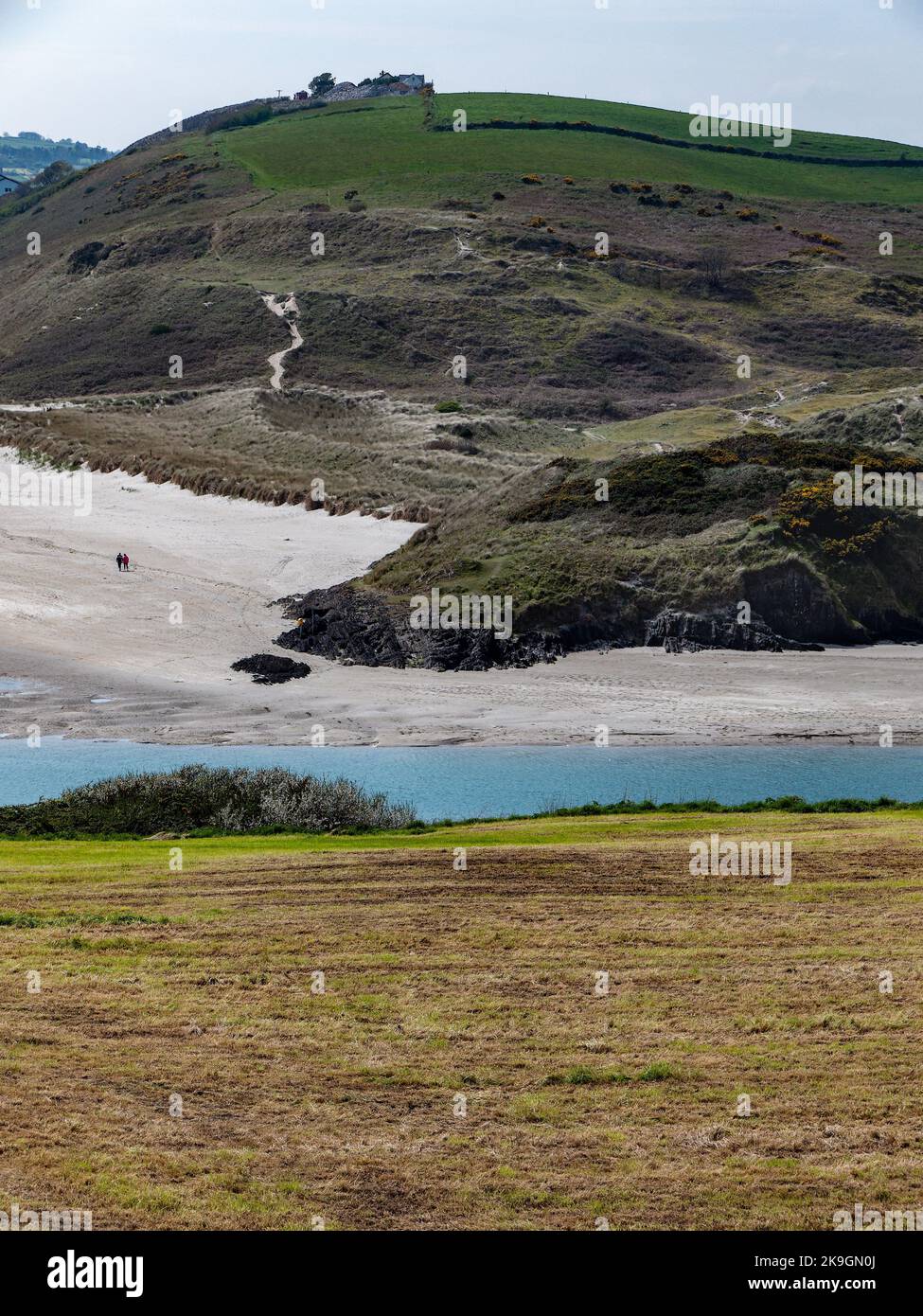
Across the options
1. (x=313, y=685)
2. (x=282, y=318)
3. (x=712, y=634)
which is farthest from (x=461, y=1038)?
(x=282, y=318)

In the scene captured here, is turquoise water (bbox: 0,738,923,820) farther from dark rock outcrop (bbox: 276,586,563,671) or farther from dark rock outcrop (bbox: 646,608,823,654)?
dark rock outcrop (bbox: 646,608,823,654)

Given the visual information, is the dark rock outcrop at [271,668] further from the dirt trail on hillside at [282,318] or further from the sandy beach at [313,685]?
the dirt trail on hillside at [282,318]

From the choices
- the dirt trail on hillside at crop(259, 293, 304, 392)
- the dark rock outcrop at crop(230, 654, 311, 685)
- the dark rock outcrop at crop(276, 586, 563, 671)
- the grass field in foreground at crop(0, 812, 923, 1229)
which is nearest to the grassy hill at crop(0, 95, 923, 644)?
the dirt trail on hillside at crop(259, 293, 304, 392)

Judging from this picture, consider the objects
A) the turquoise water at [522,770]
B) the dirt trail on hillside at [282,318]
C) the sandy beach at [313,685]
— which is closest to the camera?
the turquoise water at [522,770]

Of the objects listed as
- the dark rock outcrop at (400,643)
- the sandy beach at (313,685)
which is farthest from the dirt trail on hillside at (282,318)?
the dark rock outcrop at (400,643)

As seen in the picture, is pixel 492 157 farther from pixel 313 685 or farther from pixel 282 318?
pixel 313 685
